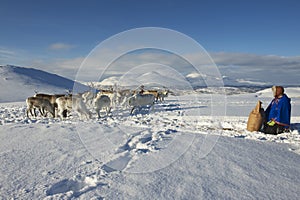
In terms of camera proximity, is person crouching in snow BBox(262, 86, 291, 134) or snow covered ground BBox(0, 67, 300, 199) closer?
snow covered ground BBox(0, 67, 300, 199)

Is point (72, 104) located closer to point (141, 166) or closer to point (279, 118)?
point (141, 166)

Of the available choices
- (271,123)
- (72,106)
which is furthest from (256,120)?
(72,106)

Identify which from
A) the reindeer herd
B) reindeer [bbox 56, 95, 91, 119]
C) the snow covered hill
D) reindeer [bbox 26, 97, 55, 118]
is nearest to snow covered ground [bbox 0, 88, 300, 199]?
reindeer [bbox 56, 95, 91, 119]

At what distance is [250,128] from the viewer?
764 centimetres

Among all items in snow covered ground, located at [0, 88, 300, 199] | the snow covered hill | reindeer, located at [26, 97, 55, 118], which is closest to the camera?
snow covered ground, located at [0, 88, 300, 199]

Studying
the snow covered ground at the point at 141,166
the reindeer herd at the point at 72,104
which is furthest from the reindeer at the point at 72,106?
the snow covered ground at the point at 141,166

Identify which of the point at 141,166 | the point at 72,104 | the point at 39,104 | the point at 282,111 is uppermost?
the point at 282,111

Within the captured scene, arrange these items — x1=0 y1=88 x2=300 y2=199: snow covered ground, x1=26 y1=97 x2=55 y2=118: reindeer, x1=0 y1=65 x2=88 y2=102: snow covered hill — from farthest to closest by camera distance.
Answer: x1=0 y1=65 x2=88 y2=102: snow covered hill → x1=26 y1=97 x2=55 y2=118: reindeer → x1=0 y1=88 x2=300 y2=199: snow covered ground

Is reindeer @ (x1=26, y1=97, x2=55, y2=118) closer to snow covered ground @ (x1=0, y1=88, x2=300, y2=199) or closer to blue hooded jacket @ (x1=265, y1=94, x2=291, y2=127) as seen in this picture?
snow covered ground @ (x1=0, y1=88, x2=300, y2=199)

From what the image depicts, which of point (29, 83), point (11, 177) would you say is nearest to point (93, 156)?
point (11, 177)

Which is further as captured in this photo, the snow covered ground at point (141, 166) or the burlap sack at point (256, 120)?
the burlap sack at point (256, 120)

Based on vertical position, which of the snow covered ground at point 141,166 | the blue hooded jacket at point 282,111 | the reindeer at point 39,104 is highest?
the blue hooded jacket at point 282,111

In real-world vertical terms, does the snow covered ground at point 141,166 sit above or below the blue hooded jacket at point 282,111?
below

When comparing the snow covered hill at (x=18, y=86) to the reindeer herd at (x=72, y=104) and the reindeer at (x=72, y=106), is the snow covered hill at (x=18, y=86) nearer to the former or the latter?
the reindeer herd at (x=72, y=104)
